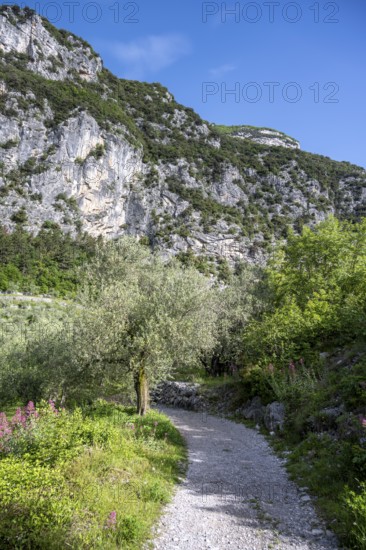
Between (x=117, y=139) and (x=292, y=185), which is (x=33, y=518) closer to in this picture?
(x=117, y=139)

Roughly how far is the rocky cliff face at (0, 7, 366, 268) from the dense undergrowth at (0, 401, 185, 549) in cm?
9111

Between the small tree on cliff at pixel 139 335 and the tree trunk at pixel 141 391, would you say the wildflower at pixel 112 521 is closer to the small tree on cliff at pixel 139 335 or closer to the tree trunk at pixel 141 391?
the small tree on cliff at pixel 139 335

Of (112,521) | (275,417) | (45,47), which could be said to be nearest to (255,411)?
(275,417)

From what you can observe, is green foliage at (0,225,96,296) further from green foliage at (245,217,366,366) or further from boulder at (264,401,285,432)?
boulder at (264,401,285,432)

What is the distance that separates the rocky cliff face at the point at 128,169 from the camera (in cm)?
9912

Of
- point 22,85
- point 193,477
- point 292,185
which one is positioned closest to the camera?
point 193,477

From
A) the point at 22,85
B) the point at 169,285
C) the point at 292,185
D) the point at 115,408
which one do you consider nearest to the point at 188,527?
the point at 115,408

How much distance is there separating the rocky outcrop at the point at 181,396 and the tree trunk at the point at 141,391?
301 inches

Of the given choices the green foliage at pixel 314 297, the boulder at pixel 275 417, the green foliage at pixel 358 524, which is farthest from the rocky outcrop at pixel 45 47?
the green foliage at pixel 358 524

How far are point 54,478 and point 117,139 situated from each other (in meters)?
118

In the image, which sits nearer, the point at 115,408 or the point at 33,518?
the point at 33,518

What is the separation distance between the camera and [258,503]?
8055mm

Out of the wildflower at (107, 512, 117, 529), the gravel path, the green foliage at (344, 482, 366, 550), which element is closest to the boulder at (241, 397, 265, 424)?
the gravel path

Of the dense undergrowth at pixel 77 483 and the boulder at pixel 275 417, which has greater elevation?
the dense undergrowth at pixel 77 483
